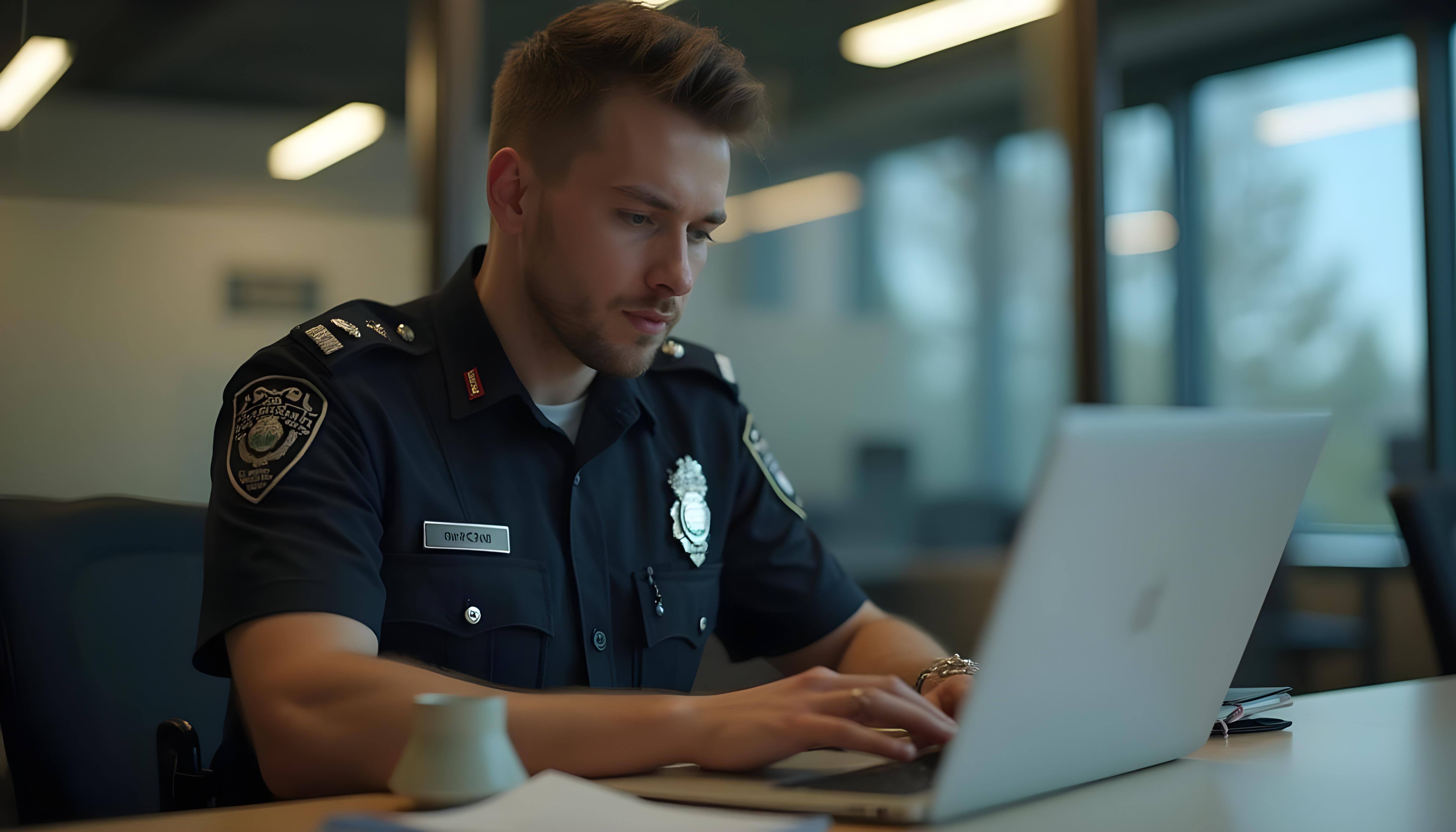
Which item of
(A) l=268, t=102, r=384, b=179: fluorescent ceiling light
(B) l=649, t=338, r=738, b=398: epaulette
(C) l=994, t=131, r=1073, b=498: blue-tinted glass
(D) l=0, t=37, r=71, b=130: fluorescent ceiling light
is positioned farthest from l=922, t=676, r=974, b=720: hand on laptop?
(C) l=994, t=131, r=1073, b=498: blue-tinted glass

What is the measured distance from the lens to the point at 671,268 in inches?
52.7

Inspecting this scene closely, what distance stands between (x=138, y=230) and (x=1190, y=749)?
1.83 metres

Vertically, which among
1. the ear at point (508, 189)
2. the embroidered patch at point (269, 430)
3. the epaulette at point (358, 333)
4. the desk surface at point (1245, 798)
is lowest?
the desk surface at point (1245, 798)

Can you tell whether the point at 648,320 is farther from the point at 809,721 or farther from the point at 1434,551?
the point at 1434,551

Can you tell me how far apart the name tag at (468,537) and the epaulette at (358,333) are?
0.68 feet

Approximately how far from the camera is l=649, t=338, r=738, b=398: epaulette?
1594 millimetres

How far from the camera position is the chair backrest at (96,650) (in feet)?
3.93

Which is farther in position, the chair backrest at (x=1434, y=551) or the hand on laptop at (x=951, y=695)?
the chair backrest at (x=1434, y=551)

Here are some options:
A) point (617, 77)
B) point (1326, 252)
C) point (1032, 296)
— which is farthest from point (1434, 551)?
point (1326, 252)

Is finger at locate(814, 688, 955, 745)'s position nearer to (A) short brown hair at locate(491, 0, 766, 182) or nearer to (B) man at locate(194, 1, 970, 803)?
(B) man at locate(194, 1, 970, 803)

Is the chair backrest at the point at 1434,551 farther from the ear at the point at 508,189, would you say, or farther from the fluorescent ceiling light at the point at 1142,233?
the fluorescent ceiling light at the point at 1142,233

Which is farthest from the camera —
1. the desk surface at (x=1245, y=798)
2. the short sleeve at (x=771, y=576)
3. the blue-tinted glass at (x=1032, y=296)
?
the blue-tinted glass at (x=1032, y=296)

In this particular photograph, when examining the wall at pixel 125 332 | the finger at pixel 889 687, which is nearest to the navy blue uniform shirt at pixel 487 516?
the finger at pixel 889 687

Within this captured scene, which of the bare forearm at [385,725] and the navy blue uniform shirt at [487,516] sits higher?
the navy blue uniform shirt at [487,516]
